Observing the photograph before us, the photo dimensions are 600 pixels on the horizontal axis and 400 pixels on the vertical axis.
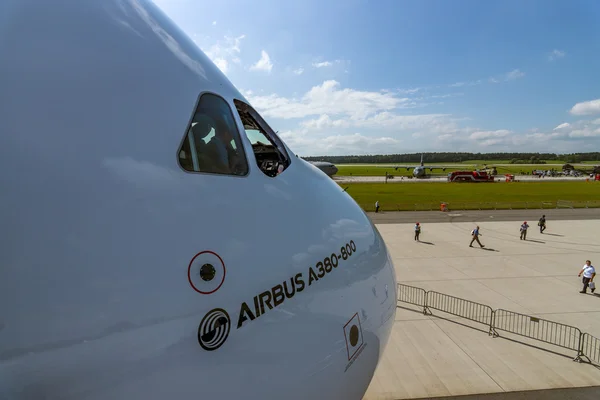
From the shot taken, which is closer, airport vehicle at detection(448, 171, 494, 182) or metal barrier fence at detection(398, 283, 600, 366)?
metal barrier fence at detection(398, 283, 600, 366)

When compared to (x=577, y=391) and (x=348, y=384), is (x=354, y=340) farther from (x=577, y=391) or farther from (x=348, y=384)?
(x=577, y=391)

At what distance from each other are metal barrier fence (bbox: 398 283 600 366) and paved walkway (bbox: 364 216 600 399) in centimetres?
44

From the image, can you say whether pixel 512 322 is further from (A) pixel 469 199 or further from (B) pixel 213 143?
(A) pixel 469 199

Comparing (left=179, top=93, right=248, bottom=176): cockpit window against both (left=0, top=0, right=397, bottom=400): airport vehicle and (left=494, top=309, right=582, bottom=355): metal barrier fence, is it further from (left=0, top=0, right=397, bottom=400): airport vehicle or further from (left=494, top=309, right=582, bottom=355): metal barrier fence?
(left=494, top=309, right=582, bottom=355): metal barrier fence

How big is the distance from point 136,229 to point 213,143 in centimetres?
97

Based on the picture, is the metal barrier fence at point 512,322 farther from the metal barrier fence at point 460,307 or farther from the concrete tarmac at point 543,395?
the concrete tarmac at point 543,395

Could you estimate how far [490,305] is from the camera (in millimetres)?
13484

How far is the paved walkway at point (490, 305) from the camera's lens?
8812 millimetres

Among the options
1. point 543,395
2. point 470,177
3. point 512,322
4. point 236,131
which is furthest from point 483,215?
point 470,177

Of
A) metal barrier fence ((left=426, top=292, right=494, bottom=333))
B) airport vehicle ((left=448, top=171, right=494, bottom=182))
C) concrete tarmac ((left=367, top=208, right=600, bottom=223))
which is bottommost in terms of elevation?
metal barrier fence ((left=426, top=292, right=494, bottom=333))

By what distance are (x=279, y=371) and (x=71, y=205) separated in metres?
1.82

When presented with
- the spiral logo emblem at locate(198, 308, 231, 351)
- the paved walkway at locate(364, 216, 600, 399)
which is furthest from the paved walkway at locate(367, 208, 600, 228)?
the spiral logo emblem at locate(198, 308, 231, 351)

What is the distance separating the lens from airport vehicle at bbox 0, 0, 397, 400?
5.54 ft

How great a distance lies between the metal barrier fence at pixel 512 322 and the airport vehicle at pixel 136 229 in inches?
422
